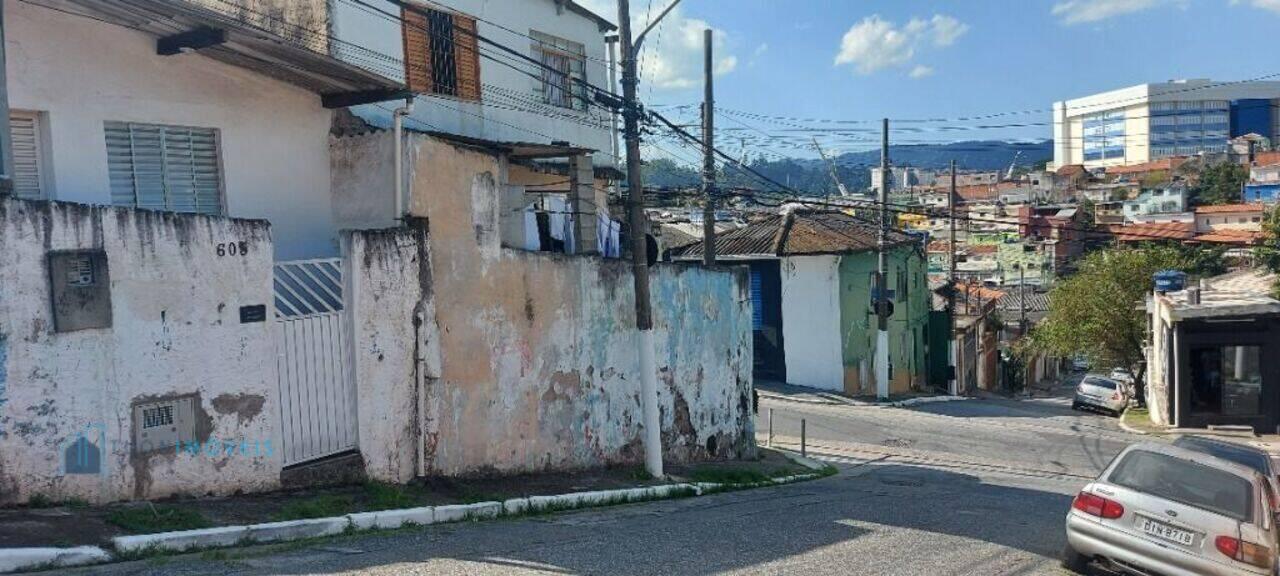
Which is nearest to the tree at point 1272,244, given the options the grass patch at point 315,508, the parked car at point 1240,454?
the parked car at point 1240,454

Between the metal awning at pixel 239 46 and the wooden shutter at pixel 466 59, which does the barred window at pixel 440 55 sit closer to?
the wooden shutter at pixel 466 59

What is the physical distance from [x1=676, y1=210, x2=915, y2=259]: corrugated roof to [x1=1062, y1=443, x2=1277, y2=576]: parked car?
70.0 ft

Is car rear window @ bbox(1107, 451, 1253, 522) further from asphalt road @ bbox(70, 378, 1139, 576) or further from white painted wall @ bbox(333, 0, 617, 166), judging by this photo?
white painted wall @ bbox(333, 0, 617, 166)

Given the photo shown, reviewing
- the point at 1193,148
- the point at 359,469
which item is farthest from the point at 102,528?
the point at 1193,148

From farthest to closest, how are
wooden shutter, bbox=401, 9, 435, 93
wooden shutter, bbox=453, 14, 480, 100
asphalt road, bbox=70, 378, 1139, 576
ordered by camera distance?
1. wooden shutter, bbox=453, 14, 480, 100
2. wooden shutter, bbox=401, 9, 435, 93
3. asphalt road, bbox=70, 378, 1139, 576

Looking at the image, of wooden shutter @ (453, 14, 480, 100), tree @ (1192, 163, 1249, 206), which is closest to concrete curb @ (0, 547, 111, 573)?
wooden shutter @ (453, 14, 480, 100)

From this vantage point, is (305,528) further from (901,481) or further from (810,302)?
(810,302)

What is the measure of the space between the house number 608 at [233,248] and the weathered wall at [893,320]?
78.6 ft

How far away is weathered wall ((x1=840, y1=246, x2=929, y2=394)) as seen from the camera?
103 ft

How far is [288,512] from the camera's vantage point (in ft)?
27.8

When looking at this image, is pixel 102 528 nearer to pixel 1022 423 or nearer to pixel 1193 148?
pixel 1022 423

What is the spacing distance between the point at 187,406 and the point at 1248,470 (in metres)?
9.42

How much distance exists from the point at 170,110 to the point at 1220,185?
99.3 metres

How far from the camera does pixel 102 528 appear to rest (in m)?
7.22
